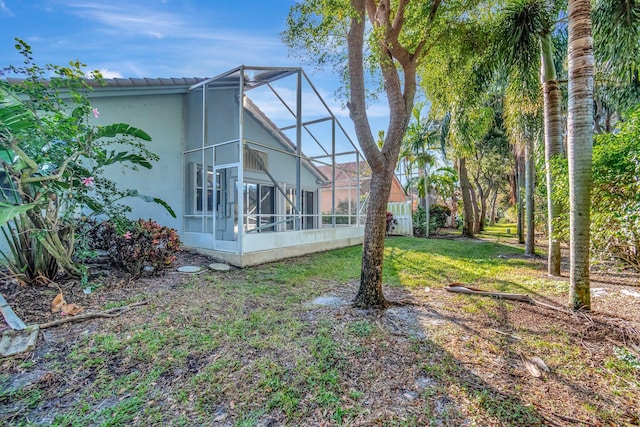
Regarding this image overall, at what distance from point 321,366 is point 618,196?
15.9 feet

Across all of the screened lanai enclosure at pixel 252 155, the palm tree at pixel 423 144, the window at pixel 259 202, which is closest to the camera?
the screened lanai enclosure at pixel 252 155

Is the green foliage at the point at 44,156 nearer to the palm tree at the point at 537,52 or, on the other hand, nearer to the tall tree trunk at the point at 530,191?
the palm tree at the point at 537,52

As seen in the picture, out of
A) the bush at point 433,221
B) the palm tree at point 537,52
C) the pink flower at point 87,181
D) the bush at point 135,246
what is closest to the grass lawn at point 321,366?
the bush at point 135,246

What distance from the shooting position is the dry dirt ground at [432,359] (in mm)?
2400

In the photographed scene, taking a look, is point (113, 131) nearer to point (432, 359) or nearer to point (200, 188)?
point (200, 188)

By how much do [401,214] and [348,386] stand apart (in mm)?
14802

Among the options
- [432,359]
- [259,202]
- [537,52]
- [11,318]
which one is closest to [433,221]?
[259,202]

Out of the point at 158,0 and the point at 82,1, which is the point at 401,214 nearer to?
the point at 158,0

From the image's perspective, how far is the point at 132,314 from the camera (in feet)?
14.0

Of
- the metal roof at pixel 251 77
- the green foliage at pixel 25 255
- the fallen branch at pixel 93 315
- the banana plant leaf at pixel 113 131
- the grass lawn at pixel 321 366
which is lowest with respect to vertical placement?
the grass lawn at pixel 321 366

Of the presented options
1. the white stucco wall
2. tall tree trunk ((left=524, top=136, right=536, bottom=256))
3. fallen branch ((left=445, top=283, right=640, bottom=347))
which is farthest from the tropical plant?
tall tree trunk ((left=524, top=136, right=536, bottom=256))

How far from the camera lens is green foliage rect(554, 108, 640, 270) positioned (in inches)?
150

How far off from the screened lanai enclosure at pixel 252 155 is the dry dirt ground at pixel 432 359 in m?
3.24

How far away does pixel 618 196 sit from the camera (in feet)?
13.9
